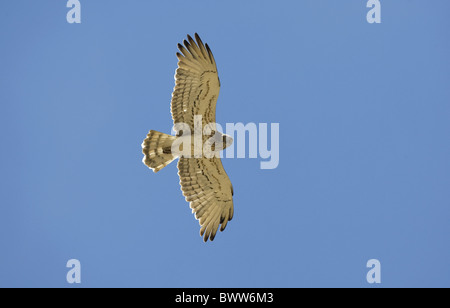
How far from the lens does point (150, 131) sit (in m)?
10.7

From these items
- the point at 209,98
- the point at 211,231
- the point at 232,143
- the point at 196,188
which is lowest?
the point at 211,231

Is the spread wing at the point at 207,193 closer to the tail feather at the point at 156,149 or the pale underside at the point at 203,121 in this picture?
the pale underside at the point at 203,121

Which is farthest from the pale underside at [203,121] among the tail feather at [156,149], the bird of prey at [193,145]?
the tail feather at [156,149]

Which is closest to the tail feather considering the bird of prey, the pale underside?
the bird of prey

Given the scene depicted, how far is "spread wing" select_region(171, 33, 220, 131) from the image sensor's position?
10.4 metres

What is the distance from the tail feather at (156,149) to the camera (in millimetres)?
10672

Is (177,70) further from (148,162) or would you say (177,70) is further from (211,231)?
(211,231)

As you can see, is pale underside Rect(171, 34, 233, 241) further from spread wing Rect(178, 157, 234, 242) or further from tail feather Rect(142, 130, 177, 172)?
tail feather Rect(142, 130, 177, 172)

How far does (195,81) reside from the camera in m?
10.5

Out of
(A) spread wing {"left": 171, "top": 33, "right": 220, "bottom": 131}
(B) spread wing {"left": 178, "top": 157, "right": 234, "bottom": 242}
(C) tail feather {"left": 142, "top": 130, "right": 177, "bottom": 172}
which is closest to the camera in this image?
(A) spread wing {"left": 171, "top": 33, "right": 220, "bottom": 131}

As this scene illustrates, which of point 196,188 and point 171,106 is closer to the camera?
point 171,106

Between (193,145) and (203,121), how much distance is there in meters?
0.47
